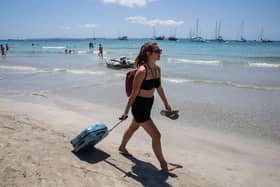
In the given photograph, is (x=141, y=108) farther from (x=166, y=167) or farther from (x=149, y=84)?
(x=166, y=167)

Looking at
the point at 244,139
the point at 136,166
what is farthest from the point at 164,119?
the point at 136,166

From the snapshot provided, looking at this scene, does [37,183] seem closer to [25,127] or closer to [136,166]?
[136,166]

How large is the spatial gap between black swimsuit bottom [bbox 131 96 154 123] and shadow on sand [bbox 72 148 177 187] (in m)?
0.73

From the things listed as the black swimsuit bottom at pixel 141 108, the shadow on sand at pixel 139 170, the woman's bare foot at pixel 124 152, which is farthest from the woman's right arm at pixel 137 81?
the woman's bare foot at pixel 124 152

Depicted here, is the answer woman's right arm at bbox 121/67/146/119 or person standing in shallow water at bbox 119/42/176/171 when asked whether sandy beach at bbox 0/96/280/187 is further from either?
woman's right arm at bbox 121/67/146/119

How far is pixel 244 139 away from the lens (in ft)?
17.1

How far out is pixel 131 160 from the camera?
3.94 metres

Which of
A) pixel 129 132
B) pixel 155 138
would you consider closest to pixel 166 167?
pixel 155 138

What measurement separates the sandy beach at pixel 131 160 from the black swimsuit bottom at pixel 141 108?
30.6 inches

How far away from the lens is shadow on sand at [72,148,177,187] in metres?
3.33

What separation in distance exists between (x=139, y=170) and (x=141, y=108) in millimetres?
918

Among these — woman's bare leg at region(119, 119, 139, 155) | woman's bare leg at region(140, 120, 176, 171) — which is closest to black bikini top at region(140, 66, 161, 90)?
woman's bare leg at region(140, 120, 176, 171)

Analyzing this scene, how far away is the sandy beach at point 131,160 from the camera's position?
3.17m

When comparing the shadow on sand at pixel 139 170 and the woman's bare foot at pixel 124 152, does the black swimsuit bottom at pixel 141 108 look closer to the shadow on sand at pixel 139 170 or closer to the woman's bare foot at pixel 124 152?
the shadow on sand at pixel 139 170
